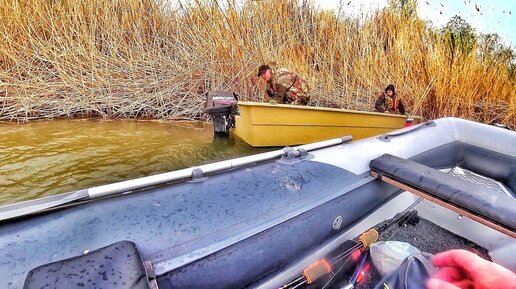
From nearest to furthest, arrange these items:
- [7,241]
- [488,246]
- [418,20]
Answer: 1. [7,241]
2. [488,246]
3. [418,20]

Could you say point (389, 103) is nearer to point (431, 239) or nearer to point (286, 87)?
point (286, 87)

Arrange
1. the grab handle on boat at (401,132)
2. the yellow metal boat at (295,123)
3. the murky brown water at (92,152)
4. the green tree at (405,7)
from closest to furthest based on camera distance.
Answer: the grab handle on boat at (401,132), the murky brown water at (92,152), the yellow metal boat at (295,123), the green tree at (405,7)

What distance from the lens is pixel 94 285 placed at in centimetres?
78

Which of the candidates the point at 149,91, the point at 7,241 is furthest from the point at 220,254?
the point at 149,91

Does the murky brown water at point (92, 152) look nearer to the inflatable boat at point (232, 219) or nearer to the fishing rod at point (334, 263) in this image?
the inflatable boat at point (232, 219)

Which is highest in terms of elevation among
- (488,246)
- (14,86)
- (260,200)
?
(14,86)

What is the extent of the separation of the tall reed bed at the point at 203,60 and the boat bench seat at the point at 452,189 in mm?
3572

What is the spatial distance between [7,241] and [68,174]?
2001 millimetres

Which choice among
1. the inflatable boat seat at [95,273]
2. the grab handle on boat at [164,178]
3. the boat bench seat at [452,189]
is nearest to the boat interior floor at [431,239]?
the boat bench seat at [452,189]

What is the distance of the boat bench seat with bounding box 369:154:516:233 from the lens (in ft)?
4.42

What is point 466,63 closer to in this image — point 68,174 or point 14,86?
point 68,174

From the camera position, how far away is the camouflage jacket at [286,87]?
4.05m

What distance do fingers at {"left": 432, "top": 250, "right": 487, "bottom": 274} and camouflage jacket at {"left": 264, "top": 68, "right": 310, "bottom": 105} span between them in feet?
10.2

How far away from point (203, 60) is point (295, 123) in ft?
8.44
